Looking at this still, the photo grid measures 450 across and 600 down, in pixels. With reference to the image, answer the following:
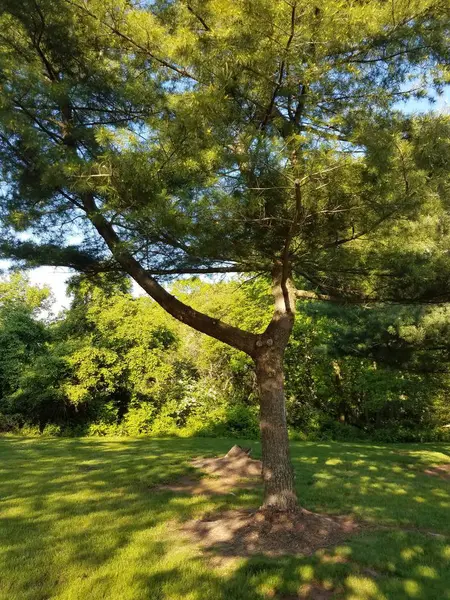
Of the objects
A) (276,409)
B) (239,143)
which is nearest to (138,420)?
(276,409)

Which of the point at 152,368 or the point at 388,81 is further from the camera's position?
the point at 152,368

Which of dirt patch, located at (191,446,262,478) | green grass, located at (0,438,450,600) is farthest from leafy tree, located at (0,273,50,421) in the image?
dirt patch, located at (191,446,262,478)

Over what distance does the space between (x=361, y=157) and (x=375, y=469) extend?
644cm

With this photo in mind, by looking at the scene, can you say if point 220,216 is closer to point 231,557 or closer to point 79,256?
point 79,256

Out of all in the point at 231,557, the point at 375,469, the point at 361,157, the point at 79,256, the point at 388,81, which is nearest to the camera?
the point at 361,157

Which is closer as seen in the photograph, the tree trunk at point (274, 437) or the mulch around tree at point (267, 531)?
the mulch around tree at point (267, 531)

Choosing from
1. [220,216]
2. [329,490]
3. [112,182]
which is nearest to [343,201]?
[220,216]

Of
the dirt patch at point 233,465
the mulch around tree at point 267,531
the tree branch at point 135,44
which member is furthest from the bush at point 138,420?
the tree branch at point 135,44

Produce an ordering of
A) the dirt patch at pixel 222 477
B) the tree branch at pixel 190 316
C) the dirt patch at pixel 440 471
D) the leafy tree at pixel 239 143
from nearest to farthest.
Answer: the leafy tree at pixel 239 143
the tree branch at pixel 190 316
the dirt patch at pixel 222 477
the dirt patch at pixel 440 471

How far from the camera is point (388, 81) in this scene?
3699 mm

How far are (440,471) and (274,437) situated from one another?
565cm

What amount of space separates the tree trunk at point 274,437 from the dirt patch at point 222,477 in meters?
1.70

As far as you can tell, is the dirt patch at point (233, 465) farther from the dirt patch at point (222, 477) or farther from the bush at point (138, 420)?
the bush at point (138, 420)

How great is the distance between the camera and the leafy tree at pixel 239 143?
126 inches
